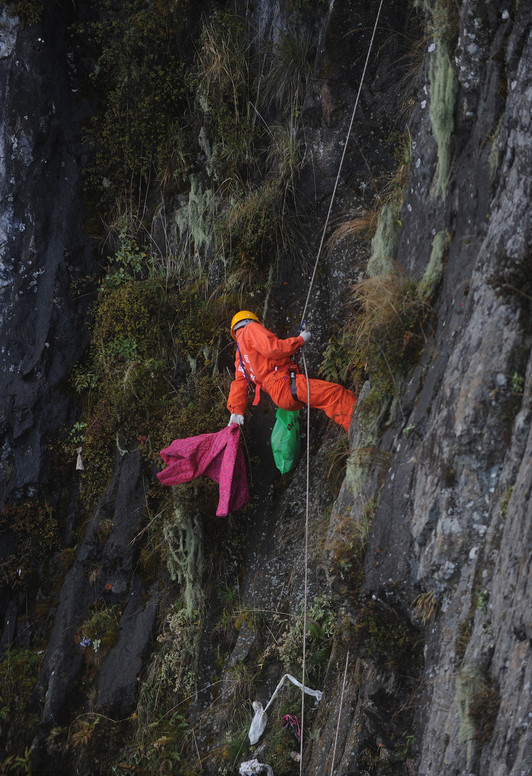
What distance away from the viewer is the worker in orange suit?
670 centimetres

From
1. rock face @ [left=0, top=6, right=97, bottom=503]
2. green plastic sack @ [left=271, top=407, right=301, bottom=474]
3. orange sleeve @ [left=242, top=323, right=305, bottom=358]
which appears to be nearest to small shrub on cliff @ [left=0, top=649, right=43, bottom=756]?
rock face @ [left=0, top=6, right=97, bottom=503]

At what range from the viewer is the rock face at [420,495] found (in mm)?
4434

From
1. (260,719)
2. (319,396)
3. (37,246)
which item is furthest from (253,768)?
(37,246)

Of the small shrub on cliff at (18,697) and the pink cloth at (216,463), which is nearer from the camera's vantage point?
the pink cloth at (216,463)

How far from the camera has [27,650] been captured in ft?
27.3

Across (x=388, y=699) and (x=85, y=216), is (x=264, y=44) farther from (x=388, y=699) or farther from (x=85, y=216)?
(x=388, y=699)

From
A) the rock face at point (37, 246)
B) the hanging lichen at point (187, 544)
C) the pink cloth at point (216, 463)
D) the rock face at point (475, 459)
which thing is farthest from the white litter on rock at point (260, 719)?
the rock face at point (37, 246)

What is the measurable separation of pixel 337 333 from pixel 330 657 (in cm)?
325

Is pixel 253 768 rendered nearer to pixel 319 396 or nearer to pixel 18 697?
pixel 18 697

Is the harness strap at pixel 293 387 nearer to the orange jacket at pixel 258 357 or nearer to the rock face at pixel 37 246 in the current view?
the orange jacket at pixel 258 357

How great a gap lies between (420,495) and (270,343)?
2371mm

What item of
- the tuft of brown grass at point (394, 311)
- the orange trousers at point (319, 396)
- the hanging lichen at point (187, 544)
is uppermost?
the tuft of brown grass at point (394, 311)

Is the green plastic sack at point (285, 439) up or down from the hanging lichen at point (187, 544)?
up

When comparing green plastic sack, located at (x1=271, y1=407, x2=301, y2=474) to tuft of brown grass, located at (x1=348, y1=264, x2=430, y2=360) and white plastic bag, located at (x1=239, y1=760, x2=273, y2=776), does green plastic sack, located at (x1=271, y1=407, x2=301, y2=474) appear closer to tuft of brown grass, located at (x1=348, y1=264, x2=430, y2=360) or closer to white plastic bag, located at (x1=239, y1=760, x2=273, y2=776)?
tuft of brown grass, located at (x1=348, y1=264, x2=430, y2=360)
